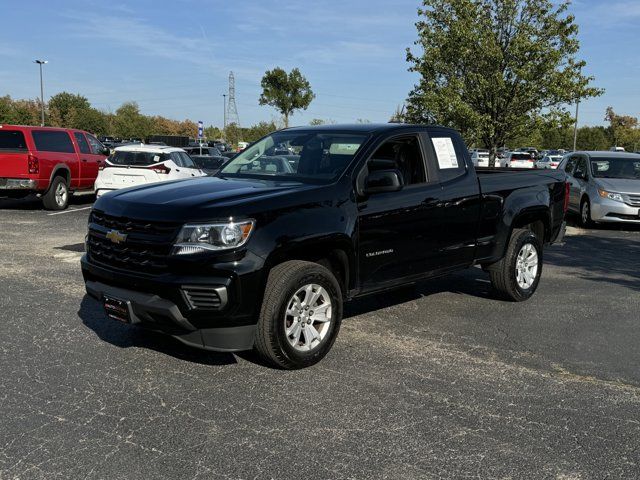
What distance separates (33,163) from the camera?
14.0m

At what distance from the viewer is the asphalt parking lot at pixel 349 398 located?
128 inches

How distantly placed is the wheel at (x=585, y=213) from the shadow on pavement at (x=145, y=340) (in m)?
10.8

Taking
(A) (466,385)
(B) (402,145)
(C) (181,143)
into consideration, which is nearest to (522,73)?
(B) (402,145)

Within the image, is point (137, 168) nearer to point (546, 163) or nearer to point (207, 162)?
point (207, 162)

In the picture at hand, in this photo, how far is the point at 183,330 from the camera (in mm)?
4129

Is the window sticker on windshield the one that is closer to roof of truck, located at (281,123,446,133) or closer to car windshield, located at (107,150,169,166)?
roof of truck, located at (281,123,446,133)

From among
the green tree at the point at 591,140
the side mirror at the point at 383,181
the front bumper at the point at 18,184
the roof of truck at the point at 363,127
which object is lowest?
the front bumper at the point at 18,184

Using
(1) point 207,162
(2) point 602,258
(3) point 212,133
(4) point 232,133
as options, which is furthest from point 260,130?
(2) point 602,258

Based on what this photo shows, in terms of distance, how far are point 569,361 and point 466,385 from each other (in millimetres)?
1118

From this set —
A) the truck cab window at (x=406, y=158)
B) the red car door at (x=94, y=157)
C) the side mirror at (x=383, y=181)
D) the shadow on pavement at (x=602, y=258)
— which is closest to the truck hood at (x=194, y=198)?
the side mirror at (x=383, y=181)

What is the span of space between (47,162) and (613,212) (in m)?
12.6

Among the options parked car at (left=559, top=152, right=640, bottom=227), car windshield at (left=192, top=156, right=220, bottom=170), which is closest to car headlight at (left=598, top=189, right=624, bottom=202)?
parked car at (left=559, top=152, right=640, bottom=227)

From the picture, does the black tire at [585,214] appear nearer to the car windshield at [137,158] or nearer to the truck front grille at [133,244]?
the car windshield at [137,158]

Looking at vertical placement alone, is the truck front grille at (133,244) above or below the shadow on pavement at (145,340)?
above
